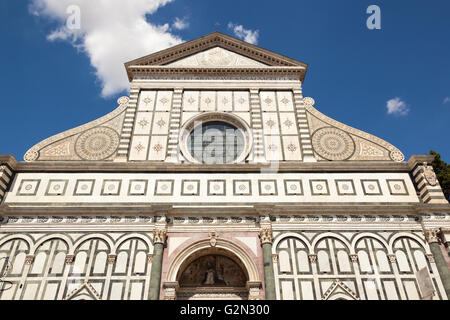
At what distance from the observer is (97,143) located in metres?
14.8

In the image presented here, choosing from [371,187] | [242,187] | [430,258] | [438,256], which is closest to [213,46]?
[242,187]

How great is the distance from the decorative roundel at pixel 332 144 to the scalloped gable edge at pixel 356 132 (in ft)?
1.03

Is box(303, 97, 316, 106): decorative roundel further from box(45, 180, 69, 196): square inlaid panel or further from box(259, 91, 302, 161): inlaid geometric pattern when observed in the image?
box(45, 180, 69, 196): square inlaid panel

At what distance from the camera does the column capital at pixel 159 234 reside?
12141mm

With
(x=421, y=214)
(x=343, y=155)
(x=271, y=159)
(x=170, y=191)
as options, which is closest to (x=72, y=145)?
(x=170, y=191)

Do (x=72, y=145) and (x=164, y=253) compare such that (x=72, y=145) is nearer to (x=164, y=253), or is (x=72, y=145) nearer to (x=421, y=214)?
(x=164, y=253)

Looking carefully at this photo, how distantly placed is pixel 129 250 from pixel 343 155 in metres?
9.01

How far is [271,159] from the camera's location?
14.4 meters

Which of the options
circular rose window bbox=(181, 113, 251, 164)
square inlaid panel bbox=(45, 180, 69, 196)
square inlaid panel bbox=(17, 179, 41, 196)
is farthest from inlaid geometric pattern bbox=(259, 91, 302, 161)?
square inlaid panel bbox=(17, 179, 41, 196)

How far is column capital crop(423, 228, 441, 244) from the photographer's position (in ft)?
40.1

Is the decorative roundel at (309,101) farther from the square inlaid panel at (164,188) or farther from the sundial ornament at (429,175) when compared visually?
the square inlaid panel at (164,188)

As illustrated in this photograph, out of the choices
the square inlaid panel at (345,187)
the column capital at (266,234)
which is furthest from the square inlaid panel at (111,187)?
the square inlaid panel at (345,187)

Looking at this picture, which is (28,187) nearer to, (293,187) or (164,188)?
(164,188)

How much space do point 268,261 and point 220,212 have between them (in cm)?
235
